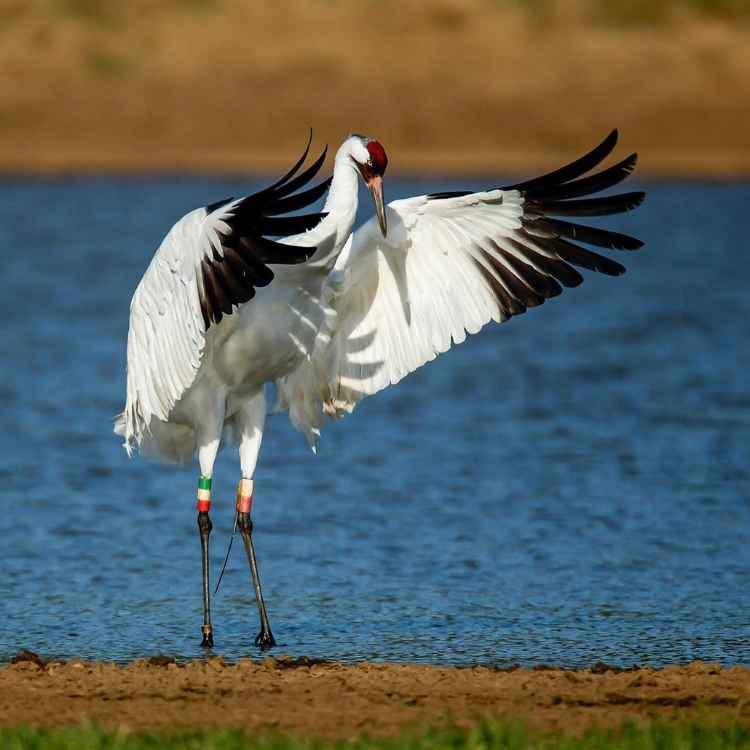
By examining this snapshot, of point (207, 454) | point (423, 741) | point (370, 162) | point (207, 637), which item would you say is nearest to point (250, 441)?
point (207, 454)

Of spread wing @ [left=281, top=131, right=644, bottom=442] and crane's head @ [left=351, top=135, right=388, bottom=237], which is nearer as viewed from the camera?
crane's head @ [left=351, top=135, right=388, bottom=237]

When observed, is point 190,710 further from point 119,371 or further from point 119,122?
point 119,122

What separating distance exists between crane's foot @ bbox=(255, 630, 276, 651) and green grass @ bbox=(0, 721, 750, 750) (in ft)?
8.53

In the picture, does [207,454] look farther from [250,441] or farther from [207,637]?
[207,637]

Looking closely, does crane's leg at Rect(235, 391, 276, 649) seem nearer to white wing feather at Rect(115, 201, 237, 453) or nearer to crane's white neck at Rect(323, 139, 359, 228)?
white wing feather at Rect(115, 201, 237, 453)


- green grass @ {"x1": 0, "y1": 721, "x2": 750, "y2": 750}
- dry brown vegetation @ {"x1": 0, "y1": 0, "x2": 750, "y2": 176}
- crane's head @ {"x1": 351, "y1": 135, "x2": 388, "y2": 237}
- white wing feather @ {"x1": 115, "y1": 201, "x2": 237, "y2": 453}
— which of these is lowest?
green grass @ {"x1": 0, "y1": 721, "x2": 750, "y2": 750}

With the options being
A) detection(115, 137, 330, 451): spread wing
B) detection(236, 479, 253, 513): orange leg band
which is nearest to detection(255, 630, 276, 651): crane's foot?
detection(236, 479, 253, 513): orange leg band

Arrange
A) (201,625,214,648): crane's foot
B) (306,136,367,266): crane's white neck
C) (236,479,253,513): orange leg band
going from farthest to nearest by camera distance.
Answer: (236,479,253,513): orange leg band, (201,625,214,648): crane's foot, (306,136,367,266): crane's white neck

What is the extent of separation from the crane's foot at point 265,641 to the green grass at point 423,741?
260 cm

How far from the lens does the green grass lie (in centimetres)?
680

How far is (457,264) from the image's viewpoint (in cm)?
998

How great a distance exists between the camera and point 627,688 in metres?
7.88

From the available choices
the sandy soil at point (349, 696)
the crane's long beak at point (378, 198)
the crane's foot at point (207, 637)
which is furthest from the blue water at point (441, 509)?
the crane's long beak at point (378, 198)

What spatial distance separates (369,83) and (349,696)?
1237 inches
